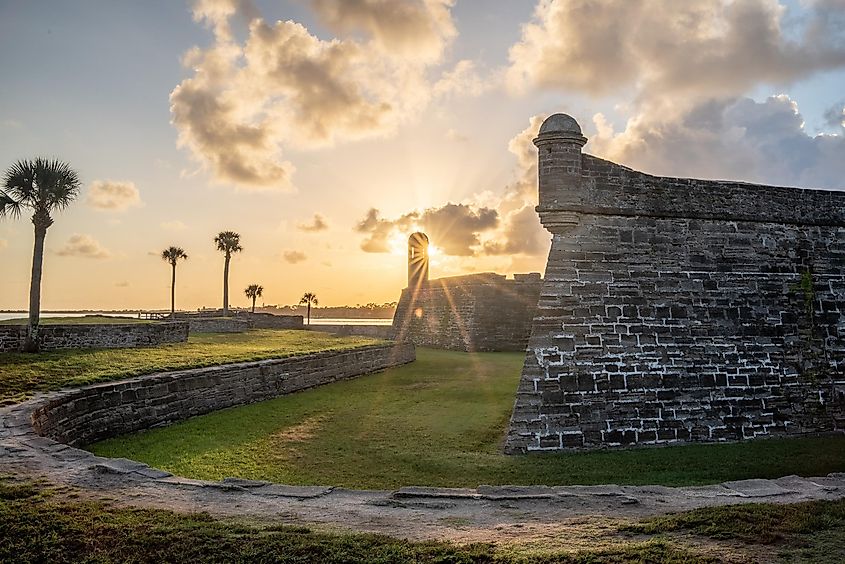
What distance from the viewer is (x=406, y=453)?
30.7 feet

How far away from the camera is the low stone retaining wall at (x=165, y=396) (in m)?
9.10

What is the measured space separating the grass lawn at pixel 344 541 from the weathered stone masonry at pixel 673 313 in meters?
4.88

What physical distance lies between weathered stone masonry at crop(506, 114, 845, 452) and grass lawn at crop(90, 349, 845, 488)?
1.81 ft

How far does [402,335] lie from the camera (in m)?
37.3

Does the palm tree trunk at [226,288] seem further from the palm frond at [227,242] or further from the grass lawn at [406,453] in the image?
the grass lawn at [406,453]

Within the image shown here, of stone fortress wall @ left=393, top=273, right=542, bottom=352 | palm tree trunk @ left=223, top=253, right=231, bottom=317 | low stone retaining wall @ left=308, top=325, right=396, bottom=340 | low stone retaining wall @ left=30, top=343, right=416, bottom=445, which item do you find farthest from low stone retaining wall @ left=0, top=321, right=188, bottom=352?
palm tree trunk @ left=223, top=253, right=231, bottom=317

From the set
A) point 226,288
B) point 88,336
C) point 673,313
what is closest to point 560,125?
point 673,313

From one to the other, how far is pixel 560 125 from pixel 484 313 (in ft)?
71.8

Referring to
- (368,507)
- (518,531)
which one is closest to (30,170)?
(368,507)

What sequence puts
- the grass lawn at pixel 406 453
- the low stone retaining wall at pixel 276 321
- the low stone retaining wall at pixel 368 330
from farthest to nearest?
the low stone retaining wall at pixel 368 330, the low stone retaining wall at pixel 276 321, the grass lawn at pixel 406 453

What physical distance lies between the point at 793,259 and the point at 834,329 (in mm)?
1571

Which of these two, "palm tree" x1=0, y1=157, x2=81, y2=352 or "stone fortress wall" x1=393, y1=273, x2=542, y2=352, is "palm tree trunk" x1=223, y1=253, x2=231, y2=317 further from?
"palm tree" x1=0, y1=157, x2=81, y2=352

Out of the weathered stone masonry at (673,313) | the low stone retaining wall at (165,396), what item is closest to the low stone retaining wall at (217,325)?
the low stone retaining wall at (165,396)

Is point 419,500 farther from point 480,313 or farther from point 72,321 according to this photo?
point 72,321
